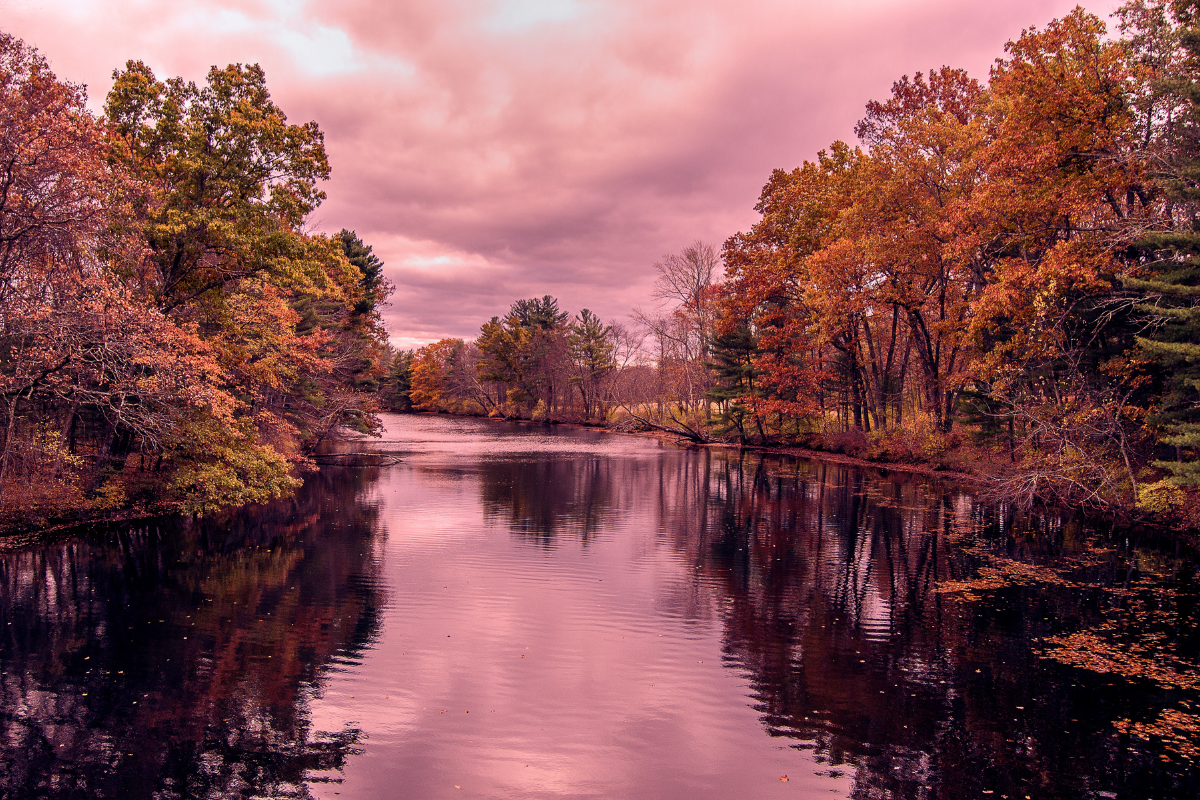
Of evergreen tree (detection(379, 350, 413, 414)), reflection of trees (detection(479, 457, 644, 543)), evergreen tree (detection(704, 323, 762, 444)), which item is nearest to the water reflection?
reflection of trees (detection(479, 457, 644, 543))

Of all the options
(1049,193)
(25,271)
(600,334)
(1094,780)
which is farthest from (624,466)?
(600,334)

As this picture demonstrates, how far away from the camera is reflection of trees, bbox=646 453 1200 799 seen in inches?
252

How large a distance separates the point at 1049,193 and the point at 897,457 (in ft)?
54.5

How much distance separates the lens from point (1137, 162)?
1634 cm

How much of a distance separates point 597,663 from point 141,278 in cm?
1857

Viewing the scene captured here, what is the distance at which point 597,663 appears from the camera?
890 centimetres

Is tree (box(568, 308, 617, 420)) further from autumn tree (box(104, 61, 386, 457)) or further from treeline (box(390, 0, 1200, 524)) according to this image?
autumn tree (box(104, 61, 386, 457))

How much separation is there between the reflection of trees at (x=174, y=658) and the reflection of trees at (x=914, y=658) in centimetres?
574

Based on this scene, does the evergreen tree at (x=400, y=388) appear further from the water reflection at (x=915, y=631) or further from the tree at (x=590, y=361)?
the water reflection at (x=915, y=631)

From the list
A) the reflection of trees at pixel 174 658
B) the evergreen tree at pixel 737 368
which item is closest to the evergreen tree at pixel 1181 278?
the reflection of trees at pixel 174 658

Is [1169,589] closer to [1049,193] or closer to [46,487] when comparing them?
[1049,193]

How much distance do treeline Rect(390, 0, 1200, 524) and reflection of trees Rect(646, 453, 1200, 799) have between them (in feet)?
12.8

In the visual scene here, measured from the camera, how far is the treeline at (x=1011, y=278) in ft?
51.3

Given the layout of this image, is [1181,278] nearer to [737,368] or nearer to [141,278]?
[737,368]
